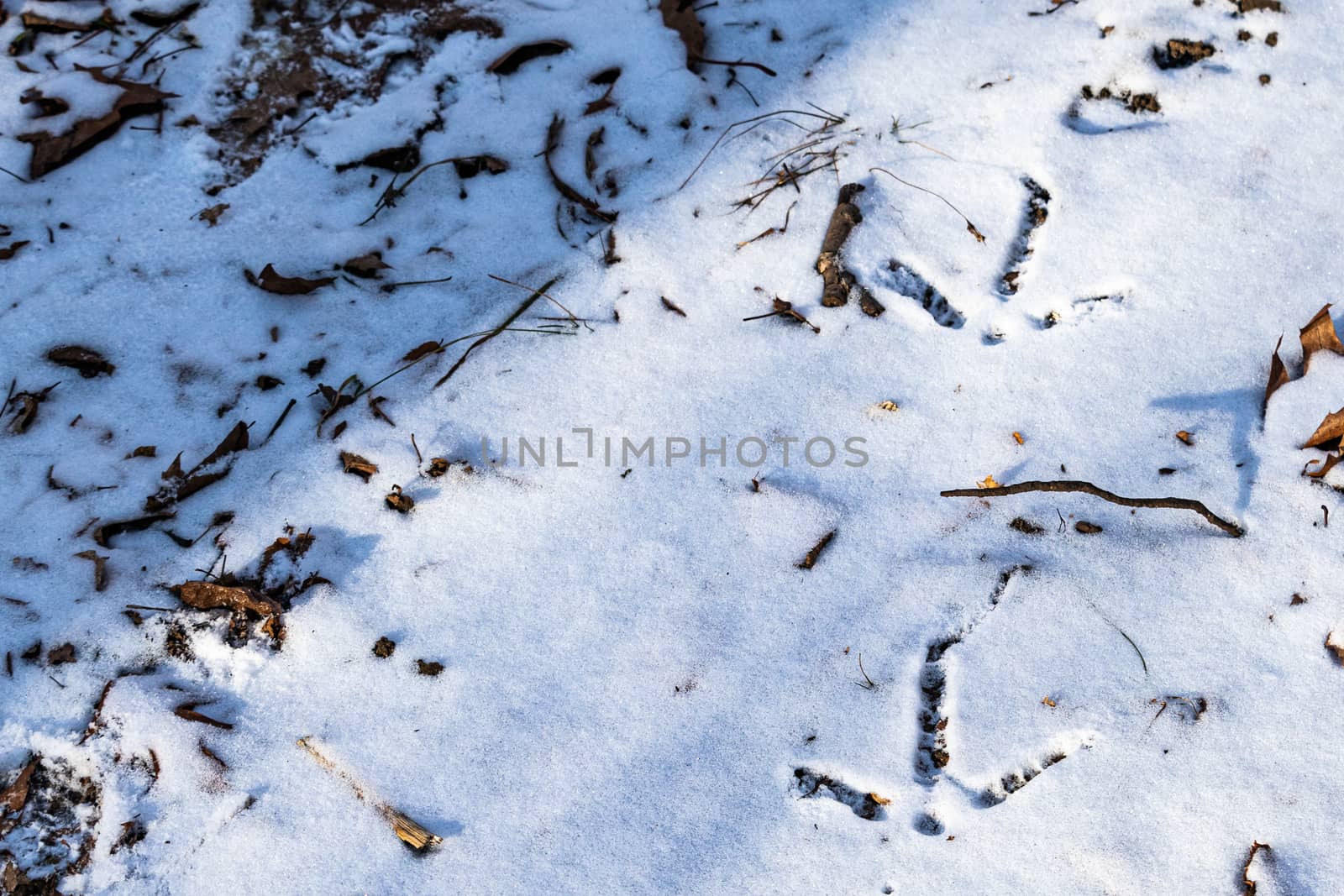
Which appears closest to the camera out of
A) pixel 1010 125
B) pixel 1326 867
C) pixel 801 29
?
pixel 1326 867

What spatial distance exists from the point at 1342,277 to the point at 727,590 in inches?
64.6

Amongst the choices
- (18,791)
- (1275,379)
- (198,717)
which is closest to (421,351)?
(198,717)

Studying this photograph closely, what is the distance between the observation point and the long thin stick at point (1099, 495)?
175cm

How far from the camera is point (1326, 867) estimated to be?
154cm

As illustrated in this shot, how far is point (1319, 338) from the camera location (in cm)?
188

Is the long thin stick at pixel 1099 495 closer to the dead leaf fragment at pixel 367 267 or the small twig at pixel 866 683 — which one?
the small twig at pixel 866 683

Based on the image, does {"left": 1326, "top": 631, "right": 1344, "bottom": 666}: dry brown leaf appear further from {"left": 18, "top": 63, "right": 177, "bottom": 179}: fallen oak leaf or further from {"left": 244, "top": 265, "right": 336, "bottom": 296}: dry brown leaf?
{"left": 18, "top": 63, "right": 177, "bottom": 179}: fallen oak leaf

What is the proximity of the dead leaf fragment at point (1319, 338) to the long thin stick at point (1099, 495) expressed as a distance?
1.48 ft

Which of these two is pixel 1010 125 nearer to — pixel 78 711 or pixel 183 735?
pixel 183 735

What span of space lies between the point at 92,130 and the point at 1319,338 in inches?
127

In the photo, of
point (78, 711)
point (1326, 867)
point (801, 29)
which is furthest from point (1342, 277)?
point (78, 711)

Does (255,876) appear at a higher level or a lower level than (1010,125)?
lower

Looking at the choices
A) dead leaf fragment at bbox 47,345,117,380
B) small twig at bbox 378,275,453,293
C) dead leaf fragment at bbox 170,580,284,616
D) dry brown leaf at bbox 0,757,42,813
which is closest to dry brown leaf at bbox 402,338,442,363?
small twig at bbox 378,275,453,293

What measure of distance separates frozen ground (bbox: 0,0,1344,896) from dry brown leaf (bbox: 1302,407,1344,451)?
0.08ft
